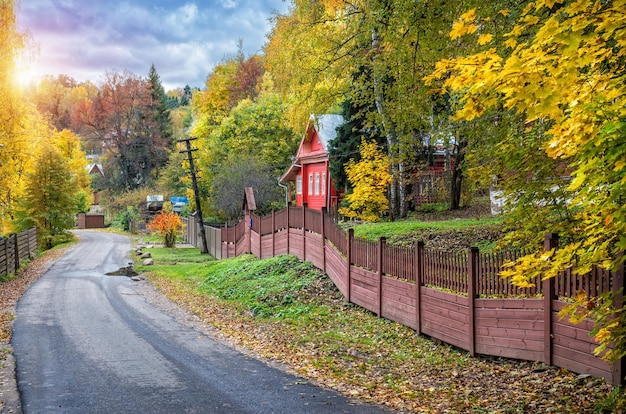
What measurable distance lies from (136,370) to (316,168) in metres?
29.6

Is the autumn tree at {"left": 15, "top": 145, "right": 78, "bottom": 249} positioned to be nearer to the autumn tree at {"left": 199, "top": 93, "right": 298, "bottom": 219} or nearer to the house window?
the autumn tree at {"left": 199, "top": 93, "right": 298, "bottom": 219}

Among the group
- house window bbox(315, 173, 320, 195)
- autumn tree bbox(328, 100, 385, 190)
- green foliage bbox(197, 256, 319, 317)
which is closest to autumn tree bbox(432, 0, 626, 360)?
green foliage bbox(197, 256, 319, 317)

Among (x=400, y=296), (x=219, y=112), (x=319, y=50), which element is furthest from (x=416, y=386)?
(x=219, y=112)

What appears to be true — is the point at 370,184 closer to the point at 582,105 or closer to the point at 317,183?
the point at 317,183

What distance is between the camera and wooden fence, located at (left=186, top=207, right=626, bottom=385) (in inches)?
292

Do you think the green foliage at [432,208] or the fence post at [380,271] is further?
the green foliage at [432,208]

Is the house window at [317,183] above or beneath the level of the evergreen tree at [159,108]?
beneath

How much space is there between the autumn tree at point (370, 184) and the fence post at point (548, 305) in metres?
17.7

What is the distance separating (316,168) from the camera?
3834cm

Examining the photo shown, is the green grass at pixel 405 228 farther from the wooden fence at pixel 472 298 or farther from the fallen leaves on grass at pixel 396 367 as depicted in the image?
the fallen leaves on grass at pixel 396 367

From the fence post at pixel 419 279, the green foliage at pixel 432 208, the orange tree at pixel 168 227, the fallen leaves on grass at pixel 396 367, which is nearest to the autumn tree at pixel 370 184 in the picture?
the green foliage at pixel 432 208

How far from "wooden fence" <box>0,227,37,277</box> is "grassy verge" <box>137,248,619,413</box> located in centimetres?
769

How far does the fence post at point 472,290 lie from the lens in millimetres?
9320

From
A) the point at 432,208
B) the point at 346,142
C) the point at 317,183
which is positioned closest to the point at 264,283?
the point at 432,208
